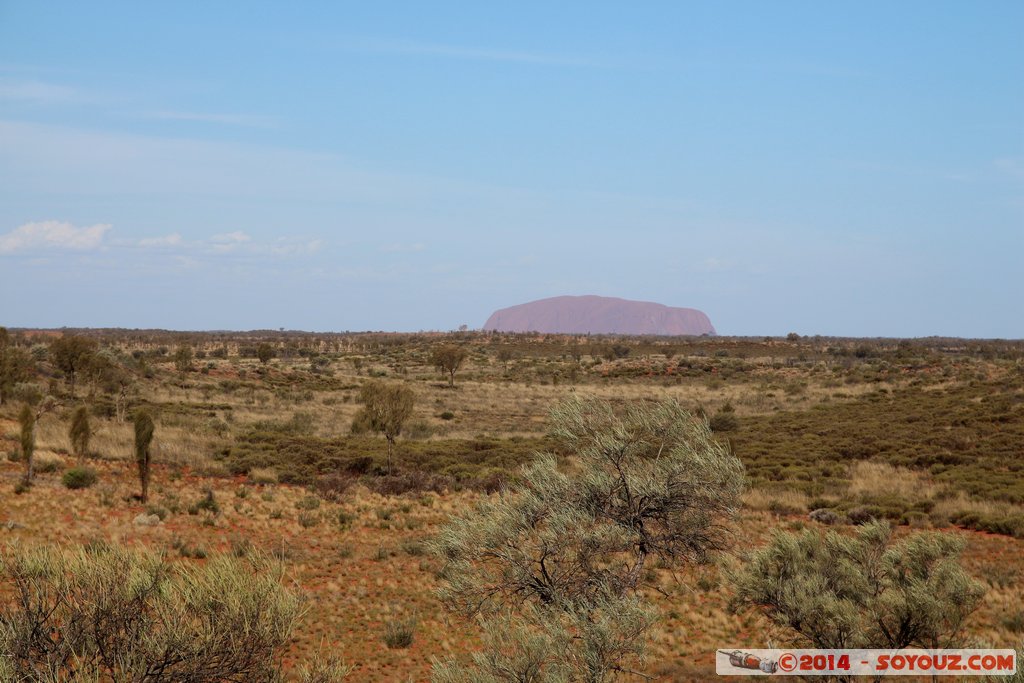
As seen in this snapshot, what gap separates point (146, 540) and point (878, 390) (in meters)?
54.6

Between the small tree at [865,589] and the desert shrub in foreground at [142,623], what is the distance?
706 cm

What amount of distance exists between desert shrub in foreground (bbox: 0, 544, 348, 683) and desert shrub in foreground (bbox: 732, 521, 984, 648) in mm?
7063

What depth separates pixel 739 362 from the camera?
89.9 metres

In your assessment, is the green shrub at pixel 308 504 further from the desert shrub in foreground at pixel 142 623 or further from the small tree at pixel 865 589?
the small tree at pixel 865 589

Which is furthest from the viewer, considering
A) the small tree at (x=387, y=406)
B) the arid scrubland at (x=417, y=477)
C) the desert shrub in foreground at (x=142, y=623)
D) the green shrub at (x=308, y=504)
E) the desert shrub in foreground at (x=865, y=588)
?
the small tree at (x=387, y=406)

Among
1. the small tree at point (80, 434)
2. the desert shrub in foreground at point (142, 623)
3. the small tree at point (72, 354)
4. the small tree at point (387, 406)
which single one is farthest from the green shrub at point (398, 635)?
the small tree at point (72, 354)

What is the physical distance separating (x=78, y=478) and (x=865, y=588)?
22172 millimetres

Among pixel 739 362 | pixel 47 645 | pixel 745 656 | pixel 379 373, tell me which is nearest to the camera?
pixel 47 645

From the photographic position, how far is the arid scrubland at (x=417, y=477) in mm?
14172

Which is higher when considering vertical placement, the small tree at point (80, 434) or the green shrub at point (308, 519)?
the small tree at point (80, 434)

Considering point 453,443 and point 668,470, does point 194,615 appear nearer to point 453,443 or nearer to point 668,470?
point 668,470

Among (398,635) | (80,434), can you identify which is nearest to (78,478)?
(80,434)

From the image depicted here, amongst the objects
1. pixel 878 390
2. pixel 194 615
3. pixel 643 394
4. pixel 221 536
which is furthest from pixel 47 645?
pixel 878 390

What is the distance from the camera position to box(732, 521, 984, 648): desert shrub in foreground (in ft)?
33.3
